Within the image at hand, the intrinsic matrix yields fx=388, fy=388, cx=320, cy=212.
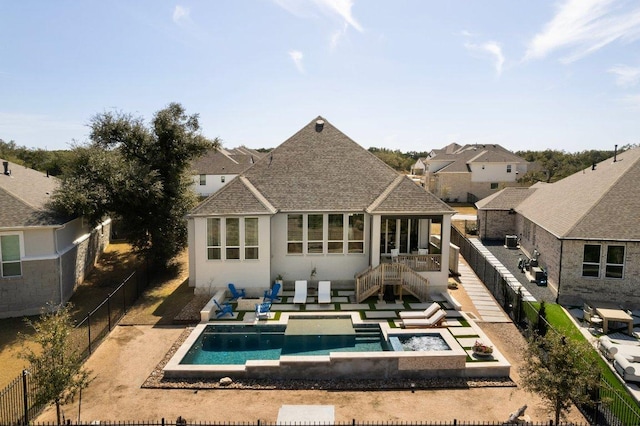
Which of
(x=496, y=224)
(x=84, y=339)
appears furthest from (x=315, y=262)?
(x=496, y=224)

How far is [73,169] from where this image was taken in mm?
22203

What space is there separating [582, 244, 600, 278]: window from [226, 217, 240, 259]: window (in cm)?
1674

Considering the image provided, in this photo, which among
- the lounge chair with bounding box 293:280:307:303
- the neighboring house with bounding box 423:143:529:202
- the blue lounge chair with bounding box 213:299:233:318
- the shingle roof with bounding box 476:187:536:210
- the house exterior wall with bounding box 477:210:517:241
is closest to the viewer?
the blue lounge chair with bounding box 213:299:233:318

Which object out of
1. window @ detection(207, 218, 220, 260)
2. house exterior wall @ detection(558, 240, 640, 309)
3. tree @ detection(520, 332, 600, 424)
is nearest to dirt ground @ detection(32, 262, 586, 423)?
tree @ detection(520, 332, 600, 424)

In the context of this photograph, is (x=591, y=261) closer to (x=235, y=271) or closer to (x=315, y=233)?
(x=315, y=233)

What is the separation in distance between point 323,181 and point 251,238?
17.6 feet

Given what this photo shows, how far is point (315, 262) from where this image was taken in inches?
816

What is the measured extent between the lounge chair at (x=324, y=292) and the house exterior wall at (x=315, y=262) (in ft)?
4.73

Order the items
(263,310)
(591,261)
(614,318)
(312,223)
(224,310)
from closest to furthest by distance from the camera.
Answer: (614,318) → (263,310) → (224,310) → (591,261) → (312,223)

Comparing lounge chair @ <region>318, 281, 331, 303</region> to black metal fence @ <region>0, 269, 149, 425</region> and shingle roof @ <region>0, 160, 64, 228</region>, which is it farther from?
shingle roof @ <region>0, 160, 64, 228</region>

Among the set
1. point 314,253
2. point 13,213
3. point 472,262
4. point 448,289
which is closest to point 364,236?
point 314,253

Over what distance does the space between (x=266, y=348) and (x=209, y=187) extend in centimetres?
4666

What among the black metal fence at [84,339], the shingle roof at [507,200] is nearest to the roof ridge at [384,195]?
the black metal fence at [84,339]

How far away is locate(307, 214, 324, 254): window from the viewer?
811 inches
